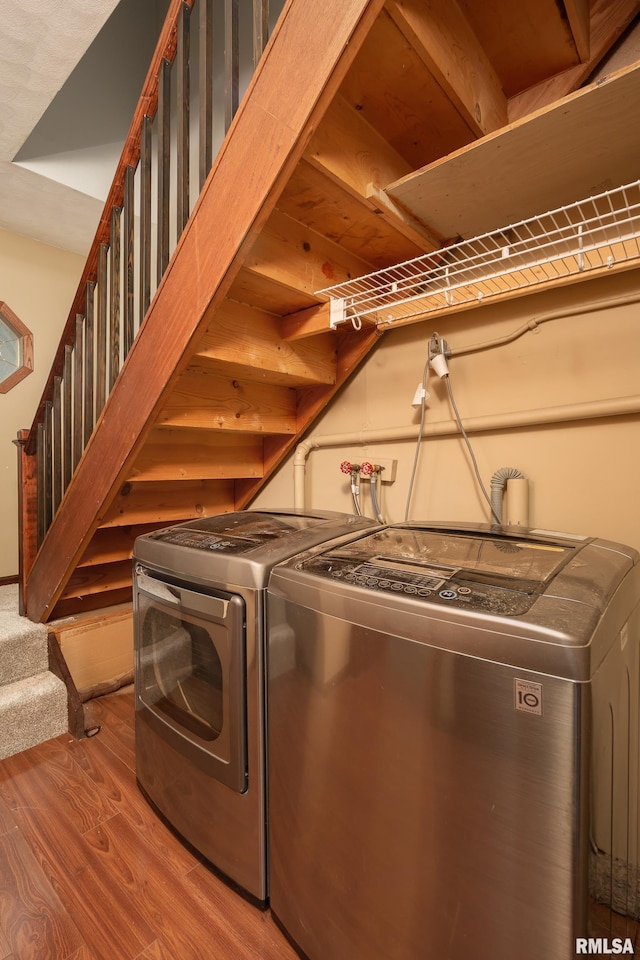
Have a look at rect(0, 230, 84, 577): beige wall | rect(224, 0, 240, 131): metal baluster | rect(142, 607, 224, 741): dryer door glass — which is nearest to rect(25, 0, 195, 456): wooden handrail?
rect(224, 0, 240, 131): metal baluster

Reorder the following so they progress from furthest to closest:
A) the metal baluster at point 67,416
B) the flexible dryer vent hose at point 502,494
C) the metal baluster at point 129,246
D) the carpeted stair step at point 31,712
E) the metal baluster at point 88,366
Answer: the metal baluster at point 67,416, the metal baluster at point 88,366, the carpeted stair step at point 31,712, the metal baluster at point 129,246, the flexible dryer vent hose at point 502,494

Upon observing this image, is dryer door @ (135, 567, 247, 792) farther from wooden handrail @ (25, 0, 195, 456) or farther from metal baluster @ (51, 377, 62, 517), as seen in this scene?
wooden handrail @ (25, 0, 195, 456)

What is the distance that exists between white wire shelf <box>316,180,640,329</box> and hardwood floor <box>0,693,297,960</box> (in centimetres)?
173

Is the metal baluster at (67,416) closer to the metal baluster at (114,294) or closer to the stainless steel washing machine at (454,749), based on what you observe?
the metal baluster at (114,294)

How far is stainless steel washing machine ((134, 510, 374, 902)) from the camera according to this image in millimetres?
1078

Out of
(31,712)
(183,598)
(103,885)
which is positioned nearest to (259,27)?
(183,598)

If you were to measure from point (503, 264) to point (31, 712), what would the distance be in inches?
98.4

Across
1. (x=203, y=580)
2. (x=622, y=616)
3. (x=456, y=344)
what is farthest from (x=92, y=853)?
(x=456, y=344)

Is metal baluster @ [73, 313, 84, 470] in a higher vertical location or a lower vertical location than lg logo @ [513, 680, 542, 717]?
higher

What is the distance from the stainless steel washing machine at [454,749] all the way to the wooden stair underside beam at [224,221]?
85cm

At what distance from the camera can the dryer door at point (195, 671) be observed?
3.58 feet

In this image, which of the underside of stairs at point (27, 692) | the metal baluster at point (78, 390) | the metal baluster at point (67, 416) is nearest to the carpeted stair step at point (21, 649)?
the underside of stairs at point (27, 692)

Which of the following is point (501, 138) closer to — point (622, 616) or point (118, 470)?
point (622, 616)

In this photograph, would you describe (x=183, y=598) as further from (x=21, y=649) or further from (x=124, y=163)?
(x=124, y=163)
